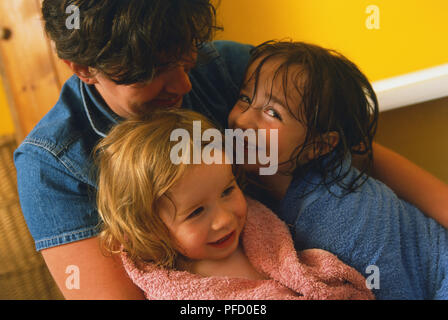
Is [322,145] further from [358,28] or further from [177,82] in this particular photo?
[358,28]

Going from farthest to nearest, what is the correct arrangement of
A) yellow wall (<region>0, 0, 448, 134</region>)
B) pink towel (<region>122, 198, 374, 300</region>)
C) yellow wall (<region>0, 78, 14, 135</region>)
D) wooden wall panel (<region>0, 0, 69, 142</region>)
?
1. yellow wall (<region>0, 78, 14, 135</region>)
2. yellow wall (<region>0, 0, 448, 134</region>)
3. wooden wall panel (<region>0, 0, 69, 142</region>)
4. pink towel (<region>122, 198, 374, 300</region>)

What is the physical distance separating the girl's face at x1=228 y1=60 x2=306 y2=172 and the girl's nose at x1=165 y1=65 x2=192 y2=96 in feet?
0.51

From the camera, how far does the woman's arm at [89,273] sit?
0.68 m

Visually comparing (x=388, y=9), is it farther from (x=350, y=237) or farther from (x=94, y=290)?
(x=94, y=290)

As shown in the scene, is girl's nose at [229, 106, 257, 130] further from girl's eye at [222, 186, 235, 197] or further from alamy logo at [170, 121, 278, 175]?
girl's eye at [222, 186, 235, 197]

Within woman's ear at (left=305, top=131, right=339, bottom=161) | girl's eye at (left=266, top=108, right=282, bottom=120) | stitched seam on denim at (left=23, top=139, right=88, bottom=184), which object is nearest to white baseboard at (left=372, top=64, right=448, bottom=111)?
woman's ear at (left=305, top=131, right=339, bottom=161)

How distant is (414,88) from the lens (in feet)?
3.72

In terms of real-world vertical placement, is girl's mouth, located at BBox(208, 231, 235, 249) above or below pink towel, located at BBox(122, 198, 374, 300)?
above

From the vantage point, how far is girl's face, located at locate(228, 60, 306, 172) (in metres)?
0.80

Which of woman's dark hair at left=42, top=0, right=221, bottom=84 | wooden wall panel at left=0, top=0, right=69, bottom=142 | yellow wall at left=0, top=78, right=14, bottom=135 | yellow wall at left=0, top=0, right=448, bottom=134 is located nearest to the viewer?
woman's dark hair at left=42, top=0, right=221, bottom=84

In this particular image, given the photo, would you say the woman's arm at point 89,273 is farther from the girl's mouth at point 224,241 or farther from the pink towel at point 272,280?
the girl's mouth at point 224,241

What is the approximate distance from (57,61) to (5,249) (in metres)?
0.62

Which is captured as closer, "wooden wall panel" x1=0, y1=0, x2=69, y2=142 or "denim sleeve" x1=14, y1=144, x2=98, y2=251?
"denim sleeve" x1=14, y1=144, x2=98, y2=251
